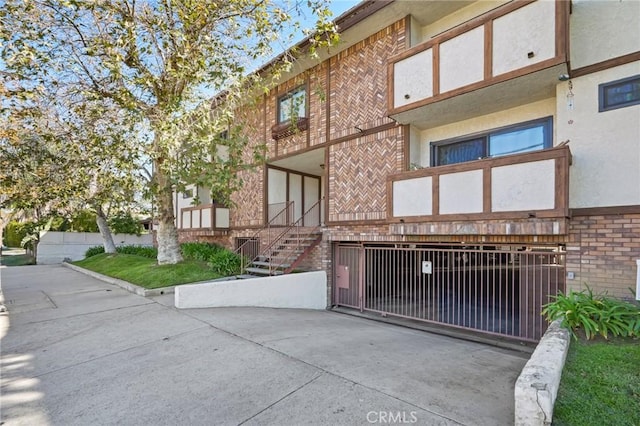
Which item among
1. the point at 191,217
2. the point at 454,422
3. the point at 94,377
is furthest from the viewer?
the point at 191,217

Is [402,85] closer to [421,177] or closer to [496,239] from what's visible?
[421,177]

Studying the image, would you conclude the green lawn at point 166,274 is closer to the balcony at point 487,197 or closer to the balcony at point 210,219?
the balcony at point 210,219

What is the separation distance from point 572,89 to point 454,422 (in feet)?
20.7

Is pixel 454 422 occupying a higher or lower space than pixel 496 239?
lower

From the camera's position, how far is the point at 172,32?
273 inches

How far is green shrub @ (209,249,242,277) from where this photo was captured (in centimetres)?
1130

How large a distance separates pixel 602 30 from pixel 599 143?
2079mm

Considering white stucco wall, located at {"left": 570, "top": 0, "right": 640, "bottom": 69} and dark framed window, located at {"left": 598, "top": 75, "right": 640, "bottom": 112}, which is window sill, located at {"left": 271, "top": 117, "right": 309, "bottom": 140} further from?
dark framed window, located at {"left": 598, "top": 75, "right": 640, "bottom": 112}

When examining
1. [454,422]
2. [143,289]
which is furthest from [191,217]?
[454,422]

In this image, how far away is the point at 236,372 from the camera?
432cm

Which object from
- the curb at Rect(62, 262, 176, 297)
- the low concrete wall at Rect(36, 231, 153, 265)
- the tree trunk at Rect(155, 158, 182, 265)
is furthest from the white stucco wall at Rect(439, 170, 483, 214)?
the low concrete wall at Rect(36, 231, 153, 265)

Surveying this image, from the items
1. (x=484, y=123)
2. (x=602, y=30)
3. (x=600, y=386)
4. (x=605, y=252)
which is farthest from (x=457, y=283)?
(x=602, y=30)

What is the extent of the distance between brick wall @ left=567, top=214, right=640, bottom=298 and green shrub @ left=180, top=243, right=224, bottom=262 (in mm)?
11477

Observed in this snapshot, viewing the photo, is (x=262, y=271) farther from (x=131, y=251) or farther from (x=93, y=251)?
(x=93, y=251)
